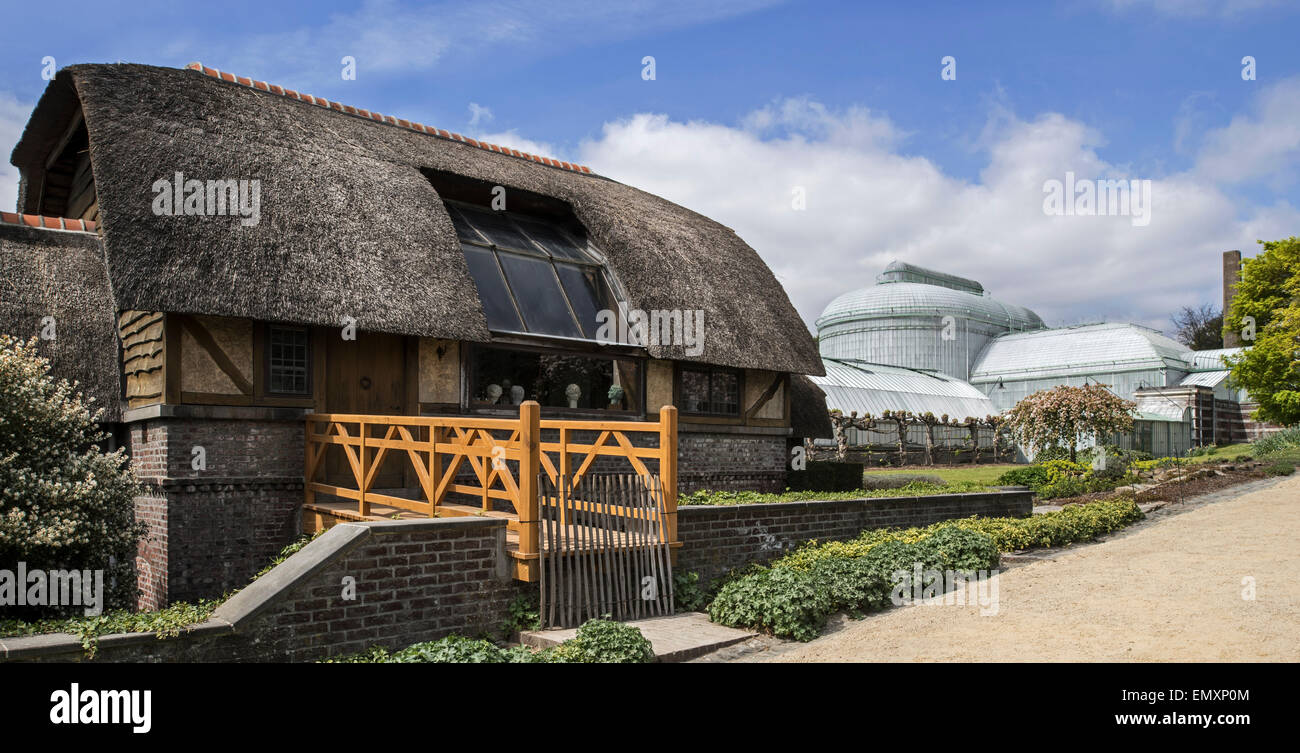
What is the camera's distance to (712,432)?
14.6 meters

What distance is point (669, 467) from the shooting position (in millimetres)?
8578

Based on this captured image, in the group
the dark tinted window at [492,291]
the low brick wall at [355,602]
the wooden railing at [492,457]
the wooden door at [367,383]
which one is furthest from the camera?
the dark tinted window at [492,291]

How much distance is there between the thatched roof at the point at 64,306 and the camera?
10234 millimetres

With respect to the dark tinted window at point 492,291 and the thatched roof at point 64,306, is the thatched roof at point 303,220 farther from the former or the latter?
the thatched roof at point 64,306

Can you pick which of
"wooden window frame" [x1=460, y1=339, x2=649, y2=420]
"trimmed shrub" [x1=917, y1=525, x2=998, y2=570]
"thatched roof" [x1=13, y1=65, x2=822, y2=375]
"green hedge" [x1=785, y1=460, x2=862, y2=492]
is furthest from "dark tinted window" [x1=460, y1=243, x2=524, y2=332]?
"green hedge" [x1=785, y1=460, x2=862, y2=492]

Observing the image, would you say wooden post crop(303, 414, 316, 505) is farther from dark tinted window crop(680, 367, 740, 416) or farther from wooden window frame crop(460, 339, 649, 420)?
dark tinted window crop(680, 367, 740, 416)

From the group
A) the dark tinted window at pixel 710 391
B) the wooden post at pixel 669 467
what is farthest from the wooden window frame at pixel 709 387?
the wooden post at pixel 669 467

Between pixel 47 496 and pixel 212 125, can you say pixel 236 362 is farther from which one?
pixel 212 125

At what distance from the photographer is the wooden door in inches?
424

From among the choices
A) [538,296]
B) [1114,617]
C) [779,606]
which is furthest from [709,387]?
[1114,617]

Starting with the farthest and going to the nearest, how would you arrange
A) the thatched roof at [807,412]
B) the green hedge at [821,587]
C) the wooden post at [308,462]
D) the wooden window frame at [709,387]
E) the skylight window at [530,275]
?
1. the thatched roof at [807,412]
2. the wooden window frame at [709,387]
3. the skylight window at [530,275]
4. the wooden post at [308,462]
5. the green hedge at [821,587]

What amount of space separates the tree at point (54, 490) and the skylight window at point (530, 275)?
4.78m

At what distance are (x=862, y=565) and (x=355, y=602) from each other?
5245mm

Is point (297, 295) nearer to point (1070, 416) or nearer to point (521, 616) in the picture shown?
point (521, 616)
